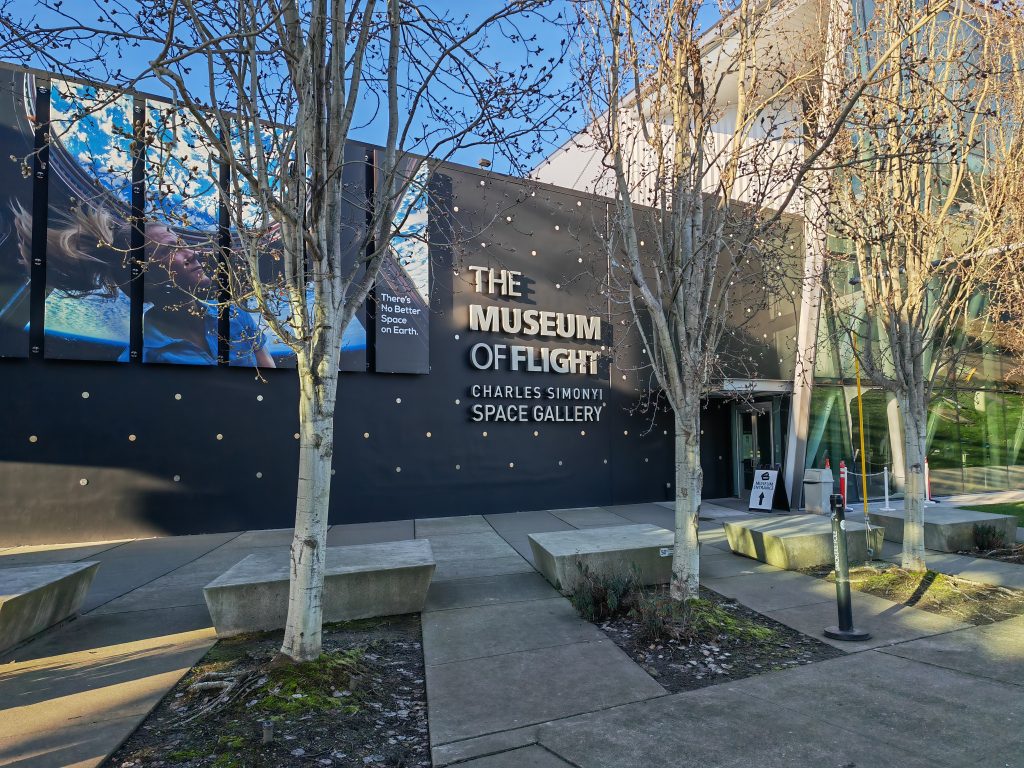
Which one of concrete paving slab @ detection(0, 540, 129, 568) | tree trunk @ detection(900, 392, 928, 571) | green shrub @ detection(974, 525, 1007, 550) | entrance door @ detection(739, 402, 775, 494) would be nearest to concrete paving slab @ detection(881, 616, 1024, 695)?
tree trunk @ detection(900, 392, 928, 571)

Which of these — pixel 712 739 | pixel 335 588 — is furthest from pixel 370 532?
pixel 712 739

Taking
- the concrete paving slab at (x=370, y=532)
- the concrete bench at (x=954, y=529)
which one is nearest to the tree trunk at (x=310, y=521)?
the concrete paving slab at (x=370, y=532)

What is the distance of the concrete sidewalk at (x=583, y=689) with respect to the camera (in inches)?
128

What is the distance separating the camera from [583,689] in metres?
4.09

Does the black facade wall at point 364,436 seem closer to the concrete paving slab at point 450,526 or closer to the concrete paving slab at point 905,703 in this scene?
the concrete paving slab at point 450,526

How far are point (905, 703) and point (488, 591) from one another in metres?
3.92

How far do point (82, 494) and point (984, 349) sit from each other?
847 inches

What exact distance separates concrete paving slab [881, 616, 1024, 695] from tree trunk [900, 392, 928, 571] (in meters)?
1.76

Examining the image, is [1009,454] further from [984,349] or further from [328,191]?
[328,191]

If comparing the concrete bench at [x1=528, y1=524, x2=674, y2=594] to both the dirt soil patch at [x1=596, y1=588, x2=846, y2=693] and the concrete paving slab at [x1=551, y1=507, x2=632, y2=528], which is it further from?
the concrete paving slab at [x1=551, y1=507, x2=632, y2=528]

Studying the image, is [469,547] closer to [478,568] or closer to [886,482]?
[478,568]

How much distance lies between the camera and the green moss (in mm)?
3701

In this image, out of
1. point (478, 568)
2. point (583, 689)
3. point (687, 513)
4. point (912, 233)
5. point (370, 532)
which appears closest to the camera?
point (583, 689)

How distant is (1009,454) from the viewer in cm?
1755
